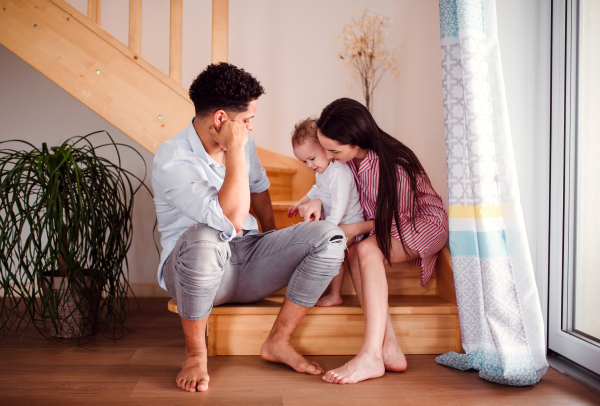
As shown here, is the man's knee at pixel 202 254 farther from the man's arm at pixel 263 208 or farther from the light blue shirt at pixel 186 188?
the man's arm at pixel 263 208

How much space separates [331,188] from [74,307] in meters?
1.05

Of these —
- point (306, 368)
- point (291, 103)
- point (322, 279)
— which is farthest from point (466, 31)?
point (291, 103)

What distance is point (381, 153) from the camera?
1415mm

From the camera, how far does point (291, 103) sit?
2717 millimetres

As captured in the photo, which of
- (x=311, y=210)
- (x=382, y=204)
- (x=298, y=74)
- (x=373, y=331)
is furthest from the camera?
(x=298, y=74)

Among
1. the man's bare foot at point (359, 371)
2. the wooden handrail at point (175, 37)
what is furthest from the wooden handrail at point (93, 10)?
the man's bare foot at point (359, 371)

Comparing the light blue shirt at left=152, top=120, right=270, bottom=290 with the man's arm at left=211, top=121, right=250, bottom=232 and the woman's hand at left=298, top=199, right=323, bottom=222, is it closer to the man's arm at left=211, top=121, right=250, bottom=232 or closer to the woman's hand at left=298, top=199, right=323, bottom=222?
the man's arm at left=211, top=121, right=250, bottom=232

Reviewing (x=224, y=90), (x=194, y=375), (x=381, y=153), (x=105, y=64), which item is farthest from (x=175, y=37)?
(x=194, y=375)

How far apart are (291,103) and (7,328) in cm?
192

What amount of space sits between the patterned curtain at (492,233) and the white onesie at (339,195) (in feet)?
1.35

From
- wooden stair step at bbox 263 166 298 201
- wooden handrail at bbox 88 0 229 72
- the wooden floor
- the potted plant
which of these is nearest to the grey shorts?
the wooden floor

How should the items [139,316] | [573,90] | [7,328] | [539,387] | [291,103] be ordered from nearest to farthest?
[539,387] < [573,90] < [7,328] < [139,316] < [291,103]

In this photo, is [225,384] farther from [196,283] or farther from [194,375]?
[196,283]

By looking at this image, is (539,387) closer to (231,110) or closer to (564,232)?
(564,232)
